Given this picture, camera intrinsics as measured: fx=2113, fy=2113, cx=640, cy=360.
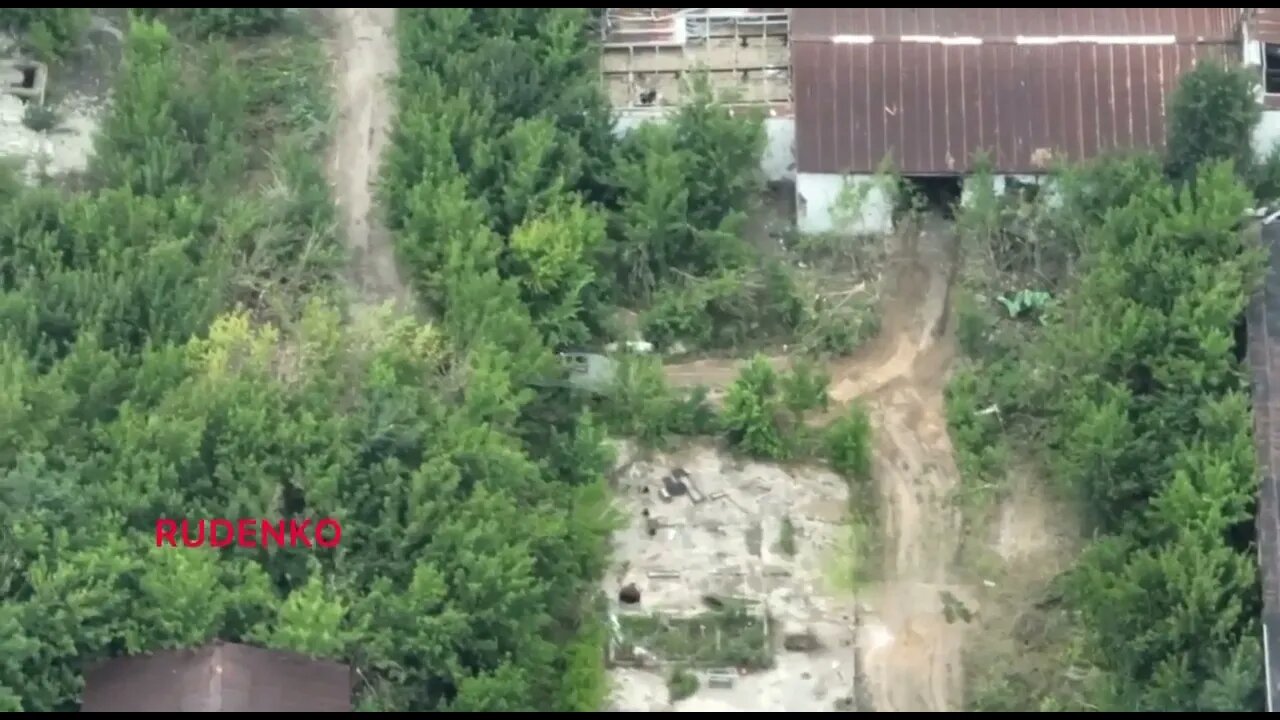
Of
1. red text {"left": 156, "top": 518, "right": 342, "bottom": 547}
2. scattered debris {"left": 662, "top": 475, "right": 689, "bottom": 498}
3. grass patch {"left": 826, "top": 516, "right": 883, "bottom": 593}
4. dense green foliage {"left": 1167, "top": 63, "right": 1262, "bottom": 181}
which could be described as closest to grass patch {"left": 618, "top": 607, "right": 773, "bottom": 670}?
grass patch {"left": 826, "top": 516, "right": 883, "bottom": 593}

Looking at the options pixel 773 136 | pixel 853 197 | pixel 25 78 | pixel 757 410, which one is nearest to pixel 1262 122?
pixel 853 197

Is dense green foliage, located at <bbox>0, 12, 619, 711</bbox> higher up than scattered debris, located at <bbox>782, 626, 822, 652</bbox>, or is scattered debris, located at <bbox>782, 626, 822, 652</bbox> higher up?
dense green foliage, located at <bbox>0, 12, 619, 711</bbox>

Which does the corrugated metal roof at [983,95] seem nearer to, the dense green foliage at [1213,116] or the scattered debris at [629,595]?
the dense green foliage at [1213,116]

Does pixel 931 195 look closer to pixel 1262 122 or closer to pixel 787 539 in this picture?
pixel 1262 122

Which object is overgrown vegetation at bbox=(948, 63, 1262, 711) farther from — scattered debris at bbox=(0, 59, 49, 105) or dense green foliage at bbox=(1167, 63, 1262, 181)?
scattered debris at bbox=(0, 59, 49, 105)

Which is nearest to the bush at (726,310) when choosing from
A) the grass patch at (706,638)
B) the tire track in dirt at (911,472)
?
the tire track in dirt at (911,472)

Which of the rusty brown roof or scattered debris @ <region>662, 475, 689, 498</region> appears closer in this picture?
the rusty brown roof

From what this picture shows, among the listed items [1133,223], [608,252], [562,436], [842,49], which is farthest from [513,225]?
[1133,223]

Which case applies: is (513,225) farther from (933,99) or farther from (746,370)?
(933,99)
